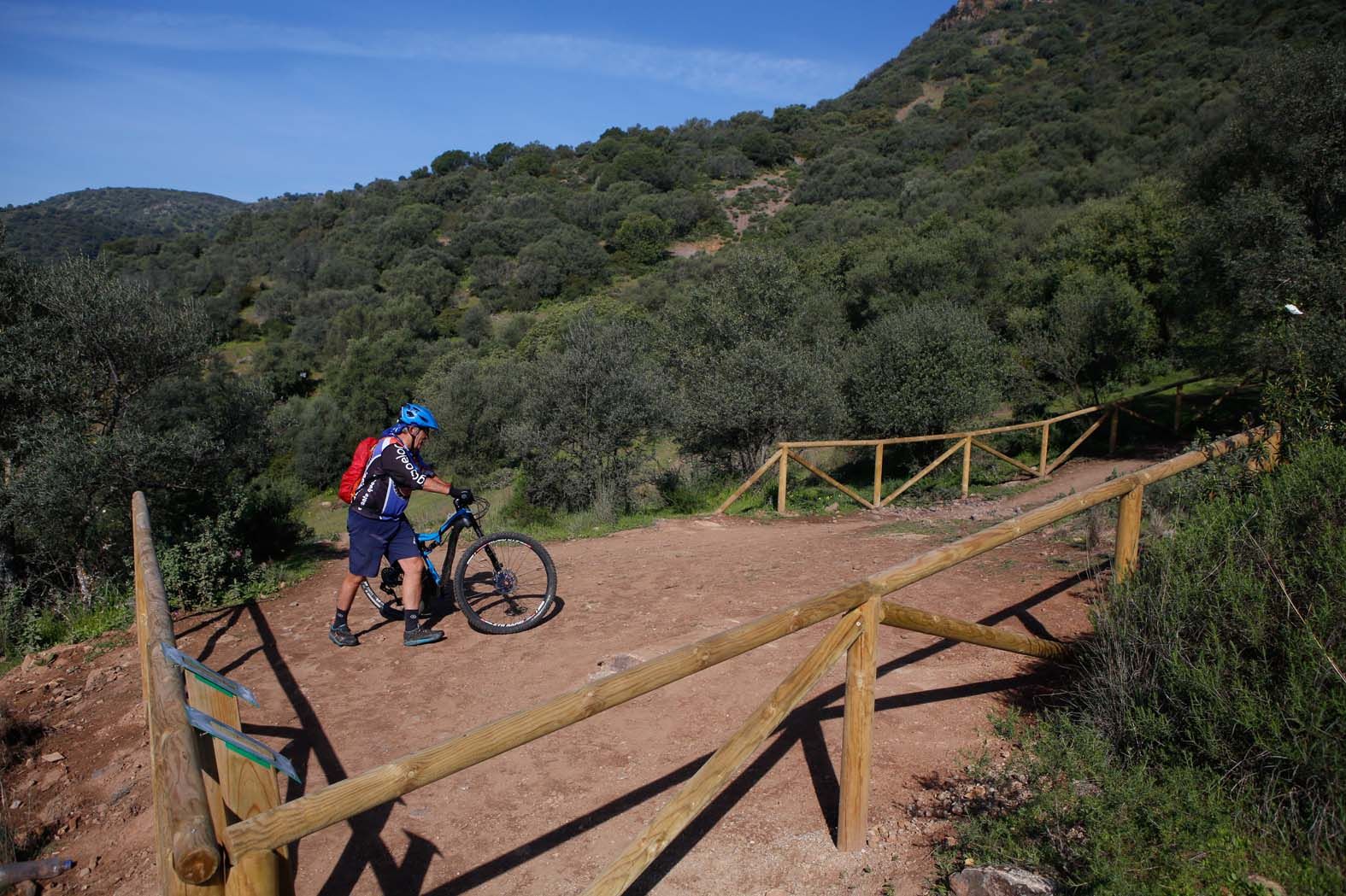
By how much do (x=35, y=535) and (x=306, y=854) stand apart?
263 inches

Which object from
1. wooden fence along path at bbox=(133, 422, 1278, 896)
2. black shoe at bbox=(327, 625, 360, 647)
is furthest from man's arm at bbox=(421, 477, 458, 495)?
wooden fence along path at bbox=(133, 422, 1278, 896)

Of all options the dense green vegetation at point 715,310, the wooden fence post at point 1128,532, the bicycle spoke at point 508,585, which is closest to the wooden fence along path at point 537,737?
the wooden fence post at point 1128,532

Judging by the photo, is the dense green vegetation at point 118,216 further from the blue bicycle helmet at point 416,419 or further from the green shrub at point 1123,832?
the green shrub at point 1123,832

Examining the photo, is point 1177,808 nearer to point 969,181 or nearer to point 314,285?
point 969,181

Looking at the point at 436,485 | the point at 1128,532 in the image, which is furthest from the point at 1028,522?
the point at 436,485

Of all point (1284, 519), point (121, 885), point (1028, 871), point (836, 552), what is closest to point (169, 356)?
point (121, 885)

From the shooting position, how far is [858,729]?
3123 mm

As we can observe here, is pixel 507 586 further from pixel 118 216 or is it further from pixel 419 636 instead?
pixel 118 216

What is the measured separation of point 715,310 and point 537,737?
19.6 metres

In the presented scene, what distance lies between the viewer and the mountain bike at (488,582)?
19.3 ft

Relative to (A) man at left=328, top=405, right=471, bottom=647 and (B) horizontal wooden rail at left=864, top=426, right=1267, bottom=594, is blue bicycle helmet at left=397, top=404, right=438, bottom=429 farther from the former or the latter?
(B) horizontal wooden rail at left=864, top=426, right=1267, bottom=594

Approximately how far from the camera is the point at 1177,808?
281 cm

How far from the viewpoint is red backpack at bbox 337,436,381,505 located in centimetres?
547

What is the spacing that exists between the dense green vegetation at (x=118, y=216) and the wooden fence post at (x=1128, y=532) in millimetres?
92906
